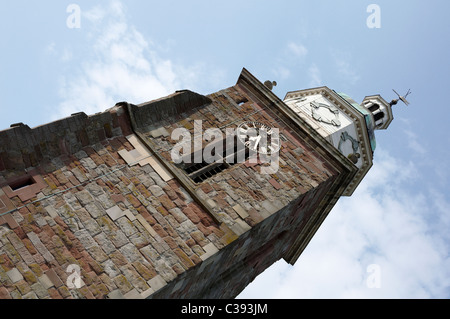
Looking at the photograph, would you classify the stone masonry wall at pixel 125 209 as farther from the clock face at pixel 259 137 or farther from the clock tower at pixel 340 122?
the clock tower at pixel 340 122

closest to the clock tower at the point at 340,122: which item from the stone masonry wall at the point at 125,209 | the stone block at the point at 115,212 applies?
the stone masonry wall at the point at 125,209

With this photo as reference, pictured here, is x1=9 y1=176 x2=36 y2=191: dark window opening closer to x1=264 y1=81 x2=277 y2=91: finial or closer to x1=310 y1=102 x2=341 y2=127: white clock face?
x1=264 y1=81 x2=277 y2=91: finial

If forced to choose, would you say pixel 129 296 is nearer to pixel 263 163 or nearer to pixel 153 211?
pixel 153 211

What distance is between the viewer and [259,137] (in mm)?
14555

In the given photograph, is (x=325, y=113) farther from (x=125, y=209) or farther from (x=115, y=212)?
(x=115, y=212)

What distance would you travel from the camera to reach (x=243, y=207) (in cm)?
1161

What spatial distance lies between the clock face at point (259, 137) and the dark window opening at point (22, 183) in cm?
696

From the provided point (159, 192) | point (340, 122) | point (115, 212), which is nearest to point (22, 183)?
point (115, 212)

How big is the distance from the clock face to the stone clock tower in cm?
5

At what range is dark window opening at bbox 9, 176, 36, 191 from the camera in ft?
31.5

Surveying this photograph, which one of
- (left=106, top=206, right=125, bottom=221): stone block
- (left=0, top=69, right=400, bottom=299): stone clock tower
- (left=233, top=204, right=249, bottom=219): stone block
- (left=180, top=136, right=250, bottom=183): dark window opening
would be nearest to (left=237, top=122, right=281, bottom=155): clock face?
(left=0, top=69, right=400, bottom=299): stone clock tower

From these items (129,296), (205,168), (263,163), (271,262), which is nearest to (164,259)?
(129,296)

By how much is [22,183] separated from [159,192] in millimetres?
3384

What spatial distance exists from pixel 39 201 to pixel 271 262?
37.9 ft
